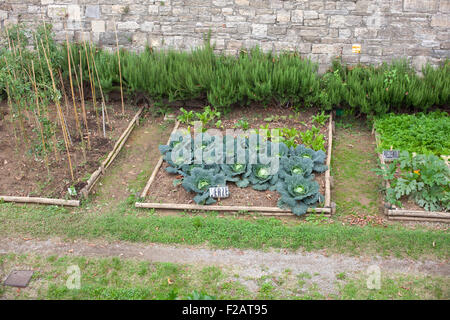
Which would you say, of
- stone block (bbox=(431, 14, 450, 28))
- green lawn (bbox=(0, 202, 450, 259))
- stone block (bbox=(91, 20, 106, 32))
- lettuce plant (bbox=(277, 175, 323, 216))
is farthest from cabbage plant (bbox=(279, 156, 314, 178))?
stone block (bbox=(91, 20, 106, 32))

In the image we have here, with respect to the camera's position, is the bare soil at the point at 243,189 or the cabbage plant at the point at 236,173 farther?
the cabbage plant at the point at 236,173

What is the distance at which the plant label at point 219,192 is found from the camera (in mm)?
6000

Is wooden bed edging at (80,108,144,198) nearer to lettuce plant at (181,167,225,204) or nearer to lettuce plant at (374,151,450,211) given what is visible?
lettuce plant at (181,167,225,204)

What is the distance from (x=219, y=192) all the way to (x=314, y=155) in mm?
1523

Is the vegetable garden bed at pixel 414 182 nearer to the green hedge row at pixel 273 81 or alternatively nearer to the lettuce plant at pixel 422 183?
the lettuce plant at pixel 422 183

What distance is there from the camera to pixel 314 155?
655 centimetres

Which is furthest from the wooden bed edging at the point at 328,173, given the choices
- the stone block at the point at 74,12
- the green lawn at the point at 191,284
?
the stone block at the point at 74,12

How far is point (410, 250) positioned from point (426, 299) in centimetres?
74

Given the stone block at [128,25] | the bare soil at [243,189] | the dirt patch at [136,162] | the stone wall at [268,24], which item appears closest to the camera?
the bare soil at [243,189]

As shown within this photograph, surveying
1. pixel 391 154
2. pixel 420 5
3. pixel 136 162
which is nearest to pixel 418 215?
pixel 391 154

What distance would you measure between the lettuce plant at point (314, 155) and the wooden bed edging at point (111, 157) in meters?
2.72

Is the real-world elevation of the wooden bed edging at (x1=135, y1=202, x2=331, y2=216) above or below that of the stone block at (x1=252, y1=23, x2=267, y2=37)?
below

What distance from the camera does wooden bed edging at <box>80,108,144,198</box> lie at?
6.40 meters

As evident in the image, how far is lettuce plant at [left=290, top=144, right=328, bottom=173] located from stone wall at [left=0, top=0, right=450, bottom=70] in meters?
2.31
